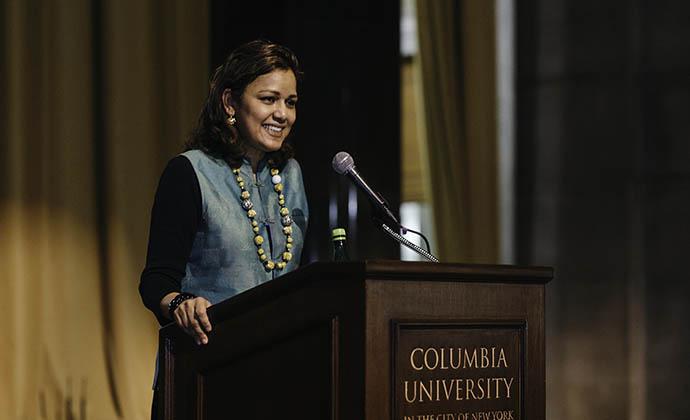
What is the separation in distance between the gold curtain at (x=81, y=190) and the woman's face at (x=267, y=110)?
233 cm

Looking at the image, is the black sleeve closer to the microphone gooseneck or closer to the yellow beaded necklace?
the yellow beaded necklace

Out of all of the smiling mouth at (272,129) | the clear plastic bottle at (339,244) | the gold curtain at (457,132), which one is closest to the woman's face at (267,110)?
the smiling mouth at (272,129)

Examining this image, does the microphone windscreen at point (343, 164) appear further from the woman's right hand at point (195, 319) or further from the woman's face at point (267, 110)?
the woman's right hand at point (195, 319)

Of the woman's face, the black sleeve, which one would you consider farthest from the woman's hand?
the woman's face

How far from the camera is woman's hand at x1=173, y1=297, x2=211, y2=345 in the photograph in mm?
2037

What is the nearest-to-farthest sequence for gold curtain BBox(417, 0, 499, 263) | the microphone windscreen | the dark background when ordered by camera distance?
the microphone windscreen
the dark background
gold curtain BBox(417, 0, 499, 263)

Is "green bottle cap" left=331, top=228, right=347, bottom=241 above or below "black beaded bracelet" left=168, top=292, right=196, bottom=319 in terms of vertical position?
above

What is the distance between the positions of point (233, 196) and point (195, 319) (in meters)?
0.42

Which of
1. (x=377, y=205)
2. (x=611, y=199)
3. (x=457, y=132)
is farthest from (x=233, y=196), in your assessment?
(x=457, y=132)

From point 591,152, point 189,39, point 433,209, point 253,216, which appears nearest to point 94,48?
point 189,39

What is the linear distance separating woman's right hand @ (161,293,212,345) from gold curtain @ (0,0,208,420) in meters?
2.59

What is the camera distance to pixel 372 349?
1808 mm

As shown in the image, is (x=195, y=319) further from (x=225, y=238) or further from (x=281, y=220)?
(x=281, y=220)

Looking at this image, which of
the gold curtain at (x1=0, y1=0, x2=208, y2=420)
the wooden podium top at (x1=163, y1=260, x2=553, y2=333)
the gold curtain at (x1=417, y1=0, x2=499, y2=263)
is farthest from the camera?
the gold curtain at (x1=417, y1=0, x2=499, y2=263)
